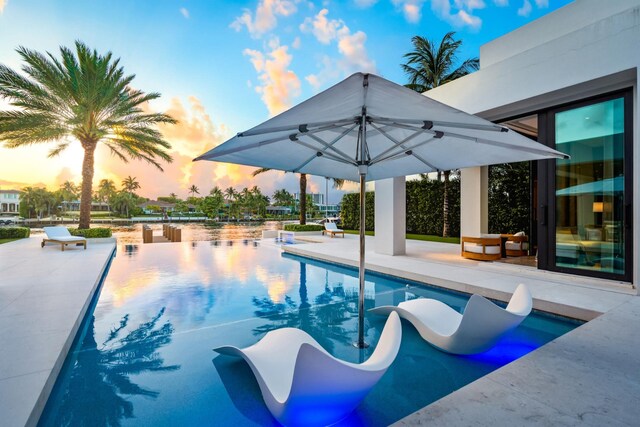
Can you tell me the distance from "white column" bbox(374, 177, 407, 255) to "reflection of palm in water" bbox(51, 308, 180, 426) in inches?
268

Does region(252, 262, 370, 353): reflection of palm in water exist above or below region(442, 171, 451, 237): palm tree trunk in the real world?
below

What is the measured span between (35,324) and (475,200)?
11664 millimetres

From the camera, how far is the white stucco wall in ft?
17.0

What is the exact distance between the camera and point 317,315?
5000 mm

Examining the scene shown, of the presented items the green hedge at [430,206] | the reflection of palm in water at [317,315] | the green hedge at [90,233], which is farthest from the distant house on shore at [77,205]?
the reflection of palm in water at [317,315]

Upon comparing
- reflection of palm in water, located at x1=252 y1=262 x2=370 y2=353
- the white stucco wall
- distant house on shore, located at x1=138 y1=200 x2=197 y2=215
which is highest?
the white stucco wall

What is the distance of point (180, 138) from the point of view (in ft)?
66.3

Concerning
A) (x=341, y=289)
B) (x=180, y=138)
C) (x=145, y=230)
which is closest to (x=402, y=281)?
(x=341, y=289)

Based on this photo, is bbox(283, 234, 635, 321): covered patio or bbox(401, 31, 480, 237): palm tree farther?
bbox(401, 31, 480, 237): palm tree

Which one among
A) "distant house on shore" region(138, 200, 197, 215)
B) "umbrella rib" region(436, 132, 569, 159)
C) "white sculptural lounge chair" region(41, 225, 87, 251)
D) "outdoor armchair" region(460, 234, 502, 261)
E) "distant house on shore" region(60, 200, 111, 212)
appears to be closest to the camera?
"umbrella rib" region(436, 132, 569, 159)

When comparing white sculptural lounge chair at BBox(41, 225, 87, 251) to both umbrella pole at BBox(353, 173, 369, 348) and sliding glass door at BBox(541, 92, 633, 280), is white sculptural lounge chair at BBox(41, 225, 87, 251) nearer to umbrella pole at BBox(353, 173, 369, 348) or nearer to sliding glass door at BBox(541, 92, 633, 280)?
umbrella pole at BBox(353, 173, 369, 348)

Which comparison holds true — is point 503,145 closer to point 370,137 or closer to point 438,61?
point 370,137

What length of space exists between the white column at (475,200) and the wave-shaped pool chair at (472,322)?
7833 mm

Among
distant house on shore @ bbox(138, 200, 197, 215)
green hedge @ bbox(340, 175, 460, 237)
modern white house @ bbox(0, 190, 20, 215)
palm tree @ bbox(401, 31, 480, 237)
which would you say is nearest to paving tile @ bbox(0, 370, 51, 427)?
green hedge @ bbox(340, 175, 460, 237)
